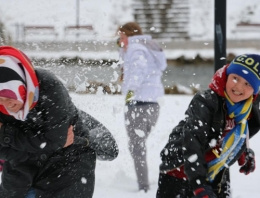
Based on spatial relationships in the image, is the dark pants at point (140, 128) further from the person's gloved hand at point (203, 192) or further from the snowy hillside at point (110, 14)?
the snowy hillside at point (110, 14)

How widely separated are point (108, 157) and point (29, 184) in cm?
53

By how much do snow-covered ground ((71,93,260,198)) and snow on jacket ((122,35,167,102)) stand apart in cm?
62

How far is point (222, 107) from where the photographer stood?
2.78 metres

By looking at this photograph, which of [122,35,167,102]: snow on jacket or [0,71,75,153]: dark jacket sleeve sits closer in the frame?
[0,71,75,153]: dark jacket sleeve

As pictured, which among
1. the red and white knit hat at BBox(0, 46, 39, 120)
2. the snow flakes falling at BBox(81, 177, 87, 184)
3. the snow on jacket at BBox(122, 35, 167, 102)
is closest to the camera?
the red and white knit hat at BBox(0, 46, 39, 120)

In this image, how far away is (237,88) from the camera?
108 inches

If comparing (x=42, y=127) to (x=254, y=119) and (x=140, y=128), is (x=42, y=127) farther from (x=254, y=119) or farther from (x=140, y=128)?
(x=140, y=128)

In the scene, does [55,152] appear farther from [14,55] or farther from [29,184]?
[14,55]

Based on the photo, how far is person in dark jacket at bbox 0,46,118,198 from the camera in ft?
8.50

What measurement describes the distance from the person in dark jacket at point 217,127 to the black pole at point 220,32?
108 centimetres

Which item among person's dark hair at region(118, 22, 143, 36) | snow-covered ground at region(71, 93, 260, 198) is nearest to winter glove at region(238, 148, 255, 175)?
snow-covered ground at region(71, 93, 260, 198)

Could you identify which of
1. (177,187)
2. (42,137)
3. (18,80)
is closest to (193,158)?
(177,187)

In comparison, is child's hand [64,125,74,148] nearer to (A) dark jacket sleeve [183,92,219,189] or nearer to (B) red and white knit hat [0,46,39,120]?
(B) red and white knit hat [0,46,39,120]

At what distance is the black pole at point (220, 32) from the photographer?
154 inches
